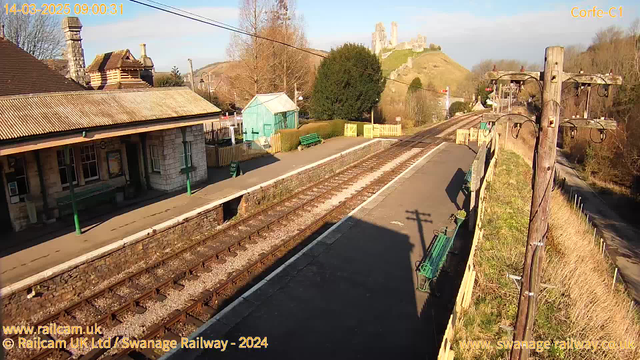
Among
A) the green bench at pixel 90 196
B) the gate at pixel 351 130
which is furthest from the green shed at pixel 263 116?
the green bench at pixel 90 196

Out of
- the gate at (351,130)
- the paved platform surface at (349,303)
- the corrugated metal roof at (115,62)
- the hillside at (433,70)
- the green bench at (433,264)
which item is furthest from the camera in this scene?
the hillside at (433,70)

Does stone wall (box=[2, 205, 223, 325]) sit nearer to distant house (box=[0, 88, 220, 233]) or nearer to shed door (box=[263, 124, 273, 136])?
distant house (box=[0, 88, 220, 233])

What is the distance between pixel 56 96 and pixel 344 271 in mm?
9645

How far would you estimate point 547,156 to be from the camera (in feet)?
16.7

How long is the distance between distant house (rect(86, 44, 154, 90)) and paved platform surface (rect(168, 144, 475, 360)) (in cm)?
1266

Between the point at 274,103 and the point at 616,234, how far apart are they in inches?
781

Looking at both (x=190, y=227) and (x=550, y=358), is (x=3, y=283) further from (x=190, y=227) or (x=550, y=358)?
(x=550, y=358)

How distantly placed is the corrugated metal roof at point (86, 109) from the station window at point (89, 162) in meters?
1.64

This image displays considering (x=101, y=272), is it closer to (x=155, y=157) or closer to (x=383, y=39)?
(x=155, y=157)

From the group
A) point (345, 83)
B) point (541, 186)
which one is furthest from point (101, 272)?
point (345, 83)

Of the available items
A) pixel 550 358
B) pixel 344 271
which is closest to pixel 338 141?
pixel 344 271

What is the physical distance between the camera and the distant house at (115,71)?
17797 millimetres

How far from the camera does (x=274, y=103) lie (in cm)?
2584

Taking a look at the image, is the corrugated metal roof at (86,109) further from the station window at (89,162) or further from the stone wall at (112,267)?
the stone wall at (112,267)
